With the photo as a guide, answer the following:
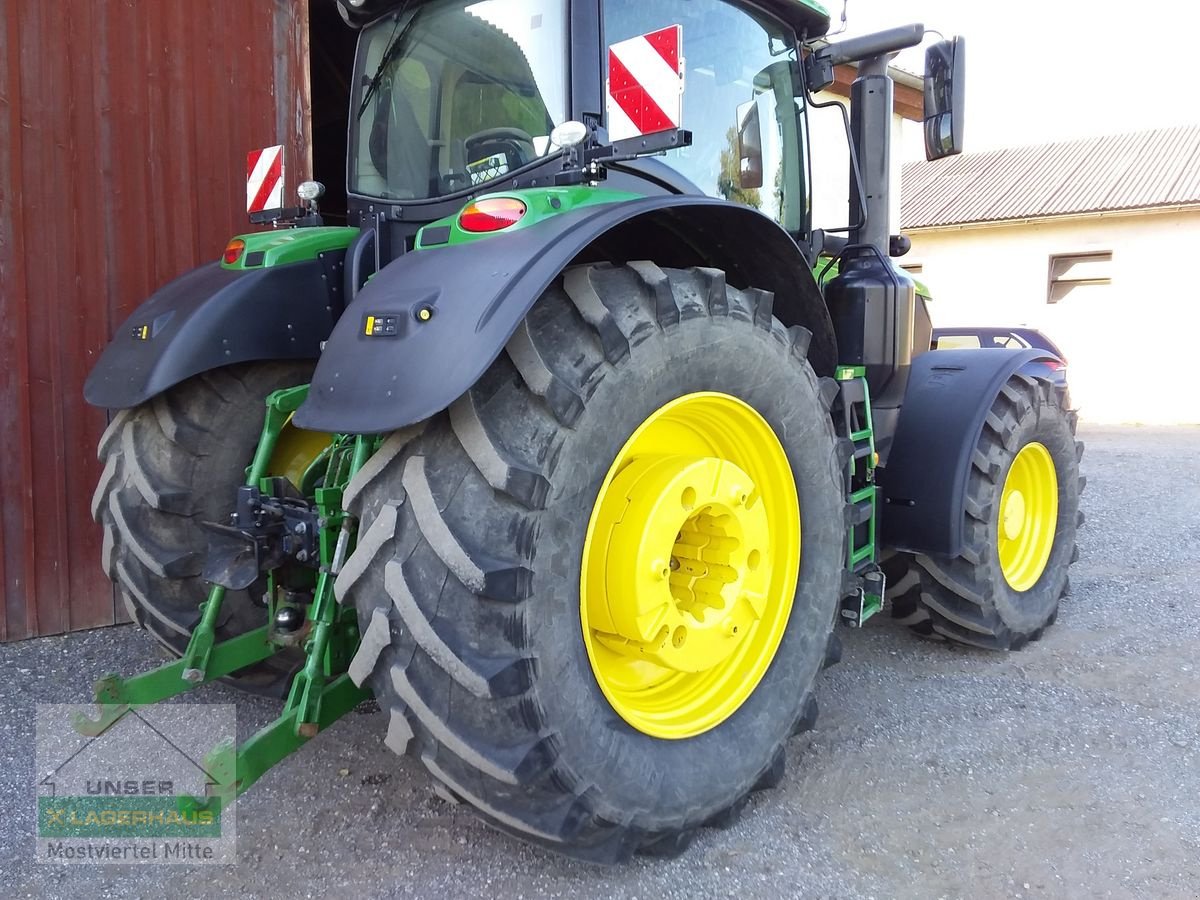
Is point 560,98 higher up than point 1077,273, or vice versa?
point 1077,273

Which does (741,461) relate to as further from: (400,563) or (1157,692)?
(1157,692)

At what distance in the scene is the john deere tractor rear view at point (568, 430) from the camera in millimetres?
1822

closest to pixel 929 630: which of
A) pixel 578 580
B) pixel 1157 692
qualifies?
pixel 1157 692

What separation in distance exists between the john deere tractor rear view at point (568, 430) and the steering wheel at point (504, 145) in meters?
0.01

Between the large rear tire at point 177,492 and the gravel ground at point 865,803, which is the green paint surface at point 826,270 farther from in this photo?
the large rear tire at point 177,492

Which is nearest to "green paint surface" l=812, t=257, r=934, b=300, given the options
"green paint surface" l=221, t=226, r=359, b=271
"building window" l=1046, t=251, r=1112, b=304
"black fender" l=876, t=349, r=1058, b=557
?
"black fender" l=876, t=349, r=1058, b=557

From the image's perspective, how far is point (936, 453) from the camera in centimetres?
329

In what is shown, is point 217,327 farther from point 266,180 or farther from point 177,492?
point 266,180

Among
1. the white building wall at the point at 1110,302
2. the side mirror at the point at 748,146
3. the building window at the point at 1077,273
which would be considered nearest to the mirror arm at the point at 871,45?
the side mirror at the point at 748,146

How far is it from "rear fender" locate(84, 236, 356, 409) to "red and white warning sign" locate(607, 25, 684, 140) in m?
1.16

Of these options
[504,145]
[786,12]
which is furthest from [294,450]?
[786,12]

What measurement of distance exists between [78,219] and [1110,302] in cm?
1673

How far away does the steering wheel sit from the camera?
253cm

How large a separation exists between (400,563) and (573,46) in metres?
1.45
